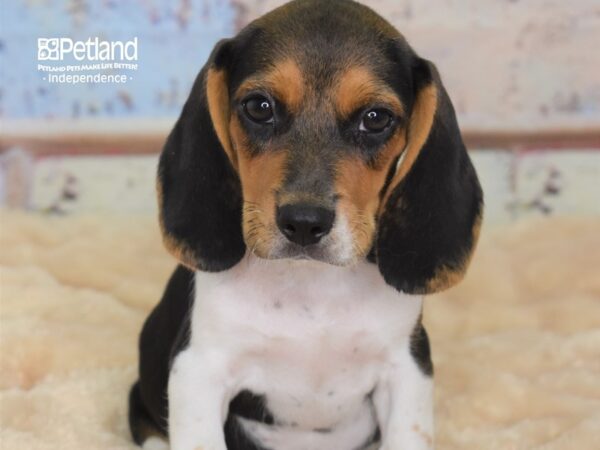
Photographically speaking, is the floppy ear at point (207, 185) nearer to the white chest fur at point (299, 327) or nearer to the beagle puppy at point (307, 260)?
the beagle puppy at point (307, 260)


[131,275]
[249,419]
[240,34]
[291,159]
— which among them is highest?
[240,34]

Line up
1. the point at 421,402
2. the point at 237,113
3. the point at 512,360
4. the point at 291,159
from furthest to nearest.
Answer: the point at 512,360 → the point at 421,402 → the point at 237,113 → the point at 291,159


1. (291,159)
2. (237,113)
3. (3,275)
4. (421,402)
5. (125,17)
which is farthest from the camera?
(125,17)

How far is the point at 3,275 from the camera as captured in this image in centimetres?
492

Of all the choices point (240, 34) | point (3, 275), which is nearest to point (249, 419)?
point (240, 34)

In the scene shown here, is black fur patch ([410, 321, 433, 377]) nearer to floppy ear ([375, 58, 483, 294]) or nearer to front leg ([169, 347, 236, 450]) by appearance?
floppy ear ([375, 58, 483, 294])

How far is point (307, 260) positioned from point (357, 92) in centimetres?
49

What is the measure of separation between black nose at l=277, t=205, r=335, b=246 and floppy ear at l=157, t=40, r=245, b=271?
0.41 metres

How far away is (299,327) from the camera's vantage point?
3096 mm

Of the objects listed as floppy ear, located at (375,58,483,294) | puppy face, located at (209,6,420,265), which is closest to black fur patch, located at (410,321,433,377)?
floppy ear, located at (375,58,483,294)

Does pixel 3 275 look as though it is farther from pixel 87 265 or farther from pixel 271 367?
pixel 271 367

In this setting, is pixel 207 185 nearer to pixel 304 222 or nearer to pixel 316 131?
pixel 316 131

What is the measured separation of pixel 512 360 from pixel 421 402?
1.31m

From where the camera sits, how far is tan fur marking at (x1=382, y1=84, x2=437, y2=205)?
3.01 m
